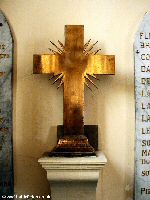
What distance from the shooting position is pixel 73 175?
236 centimetres

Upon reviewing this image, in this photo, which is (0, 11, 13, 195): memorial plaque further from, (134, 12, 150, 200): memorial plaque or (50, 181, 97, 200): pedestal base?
(134, 12, 150, 200): memorial plaque

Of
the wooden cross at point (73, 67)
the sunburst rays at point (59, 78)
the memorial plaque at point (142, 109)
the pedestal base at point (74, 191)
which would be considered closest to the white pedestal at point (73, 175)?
the pedestal base at point (74, 191)

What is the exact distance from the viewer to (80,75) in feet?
8.75

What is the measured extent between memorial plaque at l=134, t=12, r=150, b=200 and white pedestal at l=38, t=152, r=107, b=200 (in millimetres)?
557

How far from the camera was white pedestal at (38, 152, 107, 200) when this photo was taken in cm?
233

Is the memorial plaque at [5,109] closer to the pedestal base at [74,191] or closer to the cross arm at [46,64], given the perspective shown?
the cross arm at [46,64]

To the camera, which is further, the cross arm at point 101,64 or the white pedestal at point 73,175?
the cross arm at point 101,64

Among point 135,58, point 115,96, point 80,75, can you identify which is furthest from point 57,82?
point 135,58

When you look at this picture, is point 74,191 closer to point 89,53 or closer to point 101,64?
point 101,64

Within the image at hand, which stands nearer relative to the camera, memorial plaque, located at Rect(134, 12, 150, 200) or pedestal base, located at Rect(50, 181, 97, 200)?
pedestal base, located at Rect(50, 181, 97, 200)

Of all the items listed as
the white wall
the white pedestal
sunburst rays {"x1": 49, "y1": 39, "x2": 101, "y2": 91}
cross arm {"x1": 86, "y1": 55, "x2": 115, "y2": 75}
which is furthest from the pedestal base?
cross arm {"x1": 86, "y1": 55, "x2": 115, "y2": 75}

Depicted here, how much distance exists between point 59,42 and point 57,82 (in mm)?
382

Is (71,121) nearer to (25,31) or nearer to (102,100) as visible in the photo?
(102,100)

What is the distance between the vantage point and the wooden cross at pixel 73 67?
263 cm
